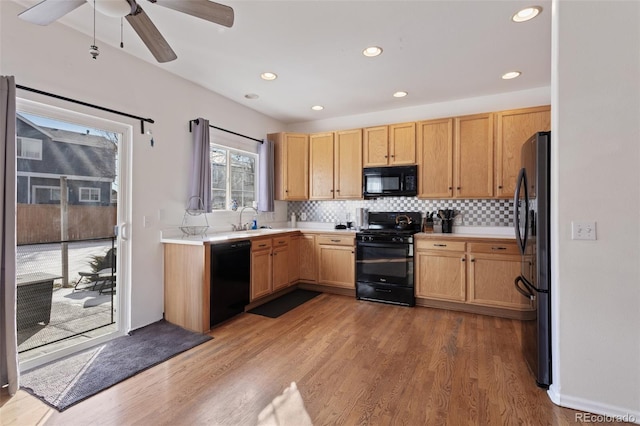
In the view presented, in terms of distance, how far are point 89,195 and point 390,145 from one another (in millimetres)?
3515

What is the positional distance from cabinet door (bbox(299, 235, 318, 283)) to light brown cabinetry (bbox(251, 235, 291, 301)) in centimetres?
29

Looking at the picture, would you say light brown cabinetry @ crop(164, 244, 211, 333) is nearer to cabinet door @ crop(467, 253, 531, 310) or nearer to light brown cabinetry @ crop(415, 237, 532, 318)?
light brown cabinetry @ crop(415, 237, 532, 318)

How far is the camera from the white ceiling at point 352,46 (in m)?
2.31

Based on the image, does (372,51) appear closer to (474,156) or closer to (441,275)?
(474,156)

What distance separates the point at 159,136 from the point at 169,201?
0.69 metres

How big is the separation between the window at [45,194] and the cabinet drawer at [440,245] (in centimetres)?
368

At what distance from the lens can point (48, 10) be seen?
1.68 metres

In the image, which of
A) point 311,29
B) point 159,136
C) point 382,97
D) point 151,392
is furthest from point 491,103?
point 151,392

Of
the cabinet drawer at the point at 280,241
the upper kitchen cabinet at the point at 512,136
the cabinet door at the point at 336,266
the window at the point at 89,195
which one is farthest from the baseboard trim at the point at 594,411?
the window at the point at 89,195

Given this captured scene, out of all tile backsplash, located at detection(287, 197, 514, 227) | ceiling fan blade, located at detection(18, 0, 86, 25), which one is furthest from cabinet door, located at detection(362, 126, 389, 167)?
ceiling fan blade, located at detection(18, 0, 86, 25)

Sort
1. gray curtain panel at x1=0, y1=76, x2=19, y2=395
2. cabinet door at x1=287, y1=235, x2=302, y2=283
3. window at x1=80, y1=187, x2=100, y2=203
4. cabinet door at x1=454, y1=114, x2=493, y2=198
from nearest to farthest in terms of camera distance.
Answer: gray curtain panel at x1=0, y1=76, x2=19, y2=395 < window at x1=80, y1=187, x2=100, y2=203 < cabinet door at x1=454, y1=114, x2=493, y2=198 < cabinet door at x1=287, y1=235, x2=302, y2=283

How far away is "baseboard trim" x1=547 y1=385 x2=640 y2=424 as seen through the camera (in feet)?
5.99

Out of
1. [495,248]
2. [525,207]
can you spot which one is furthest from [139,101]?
[495,248]

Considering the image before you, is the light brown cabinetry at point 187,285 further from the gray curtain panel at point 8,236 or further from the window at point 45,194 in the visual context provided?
the gray curtain panel at point 8,236
